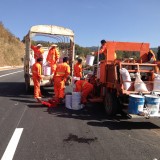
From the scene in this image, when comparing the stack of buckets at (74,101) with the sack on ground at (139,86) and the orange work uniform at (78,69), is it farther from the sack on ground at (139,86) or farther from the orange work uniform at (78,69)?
the orange work uniform at (78,69)

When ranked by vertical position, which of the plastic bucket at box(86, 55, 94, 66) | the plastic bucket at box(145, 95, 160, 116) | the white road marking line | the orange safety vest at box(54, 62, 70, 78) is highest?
the plastic bucket at box(86, 55, 94, 66)

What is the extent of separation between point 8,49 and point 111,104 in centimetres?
5589

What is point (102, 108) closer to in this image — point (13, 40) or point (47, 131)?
point (47, 131)

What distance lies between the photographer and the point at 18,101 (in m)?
11.4

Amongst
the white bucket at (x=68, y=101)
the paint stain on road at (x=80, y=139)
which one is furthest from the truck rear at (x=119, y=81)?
the paint stain on road at (x=80, y=139)

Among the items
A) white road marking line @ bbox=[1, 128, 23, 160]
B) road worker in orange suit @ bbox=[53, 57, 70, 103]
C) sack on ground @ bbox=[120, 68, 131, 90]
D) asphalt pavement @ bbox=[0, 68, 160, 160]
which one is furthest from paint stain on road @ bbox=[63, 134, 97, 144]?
road worker in orange suit @ bbox=[53, 57, 70, 103]

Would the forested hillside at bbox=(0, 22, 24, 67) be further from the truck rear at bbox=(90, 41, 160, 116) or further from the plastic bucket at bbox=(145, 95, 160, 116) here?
the plastic bucket at bbox=(145, 95, 160, 116)

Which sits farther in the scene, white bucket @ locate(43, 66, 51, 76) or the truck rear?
white bucket @ locate(43, 66, 51, 76)

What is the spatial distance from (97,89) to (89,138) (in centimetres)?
→ 448

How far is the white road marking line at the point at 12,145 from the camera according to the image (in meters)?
5.41

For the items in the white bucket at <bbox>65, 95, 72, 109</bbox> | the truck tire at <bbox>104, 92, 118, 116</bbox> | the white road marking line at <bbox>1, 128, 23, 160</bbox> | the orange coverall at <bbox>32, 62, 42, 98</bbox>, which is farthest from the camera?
the orange coverall at <bbox>32, 62, 42, 98</bbox>

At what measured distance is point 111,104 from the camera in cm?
886

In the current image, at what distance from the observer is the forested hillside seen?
5839 centimetres

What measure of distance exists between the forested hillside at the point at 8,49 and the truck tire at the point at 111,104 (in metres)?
47.7
